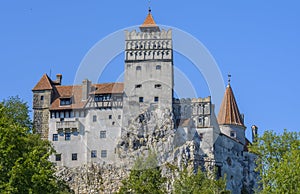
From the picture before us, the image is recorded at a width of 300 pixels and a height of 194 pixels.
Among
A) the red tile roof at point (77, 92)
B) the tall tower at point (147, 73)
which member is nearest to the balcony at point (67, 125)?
the red tile roof at point (77, 92)

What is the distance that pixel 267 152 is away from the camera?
7575cm

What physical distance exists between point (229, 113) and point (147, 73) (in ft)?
52.2

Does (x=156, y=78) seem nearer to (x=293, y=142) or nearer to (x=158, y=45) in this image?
(x=158, y=45)

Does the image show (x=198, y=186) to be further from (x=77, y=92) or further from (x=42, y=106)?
(x=42, y=106)

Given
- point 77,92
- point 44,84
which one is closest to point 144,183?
point 77,92

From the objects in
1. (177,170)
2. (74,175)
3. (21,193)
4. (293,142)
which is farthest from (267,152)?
(74,175)

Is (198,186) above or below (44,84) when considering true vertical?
below

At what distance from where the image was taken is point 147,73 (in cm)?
11494

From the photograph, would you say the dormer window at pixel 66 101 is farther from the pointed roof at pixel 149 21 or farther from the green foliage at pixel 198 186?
the green foliage at pixel 198 186

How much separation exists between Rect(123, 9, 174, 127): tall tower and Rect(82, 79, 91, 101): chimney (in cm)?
569

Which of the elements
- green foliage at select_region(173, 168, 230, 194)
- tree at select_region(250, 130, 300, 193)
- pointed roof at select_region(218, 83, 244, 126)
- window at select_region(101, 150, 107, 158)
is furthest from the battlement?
tree at select_region(250, 130, 300, 193)

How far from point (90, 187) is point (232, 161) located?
2086 cm

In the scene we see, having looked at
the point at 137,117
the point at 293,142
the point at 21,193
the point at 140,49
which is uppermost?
the point at 140,49

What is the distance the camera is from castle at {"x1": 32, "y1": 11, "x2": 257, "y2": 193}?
112 metres
